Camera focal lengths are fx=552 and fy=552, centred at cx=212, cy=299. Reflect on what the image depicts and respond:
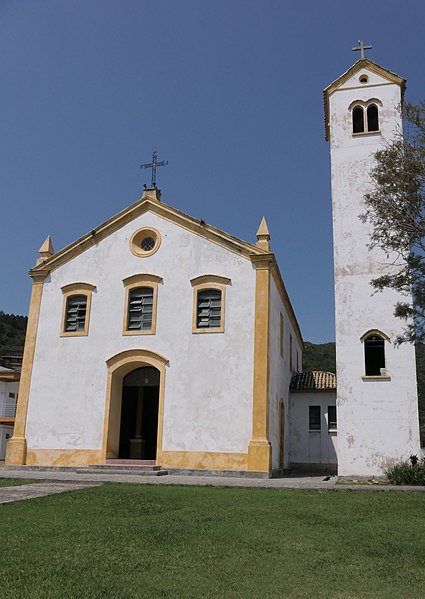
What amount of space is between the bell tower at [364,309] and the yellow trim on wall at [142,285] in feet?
22.7

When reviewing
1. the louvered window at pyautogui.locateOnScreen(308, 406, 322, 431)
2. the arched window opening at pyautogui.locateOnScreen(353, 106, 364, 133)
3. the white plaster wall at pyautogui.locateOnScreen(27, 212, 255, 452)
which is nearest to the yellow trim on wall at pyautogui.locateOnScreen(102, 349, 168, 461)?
the white plaster wall at pyautogui.locateOnScreen(27, 212, 255, 452)

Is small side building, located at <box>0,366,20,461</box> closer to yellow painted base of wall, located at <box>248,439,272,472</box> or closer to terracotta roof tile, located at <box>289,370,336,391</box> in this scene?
terracotta roof tile, located at <box>289,370,336,391</box>

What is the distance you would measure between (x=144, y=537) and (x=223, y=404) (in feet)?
40.8

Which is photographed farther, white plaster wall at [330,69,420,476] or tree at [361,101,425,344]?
white plaster wall at [330,69,420,476]

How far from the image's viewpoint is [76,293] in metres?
22.7

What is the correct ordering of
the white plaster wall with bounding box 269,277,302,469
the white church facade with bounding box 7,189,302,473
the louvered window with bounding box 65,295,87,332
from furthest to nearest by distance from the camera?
the louvered window with bounding box 65,295,87,332 < the white plaster wall with bounding box 269,277,302,469 < the white church facade with bounding box 7,189,302,473

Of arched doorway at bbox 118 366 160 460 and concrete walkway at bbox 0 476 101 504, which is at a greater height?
arched doorway at bbox 118 366 160 460

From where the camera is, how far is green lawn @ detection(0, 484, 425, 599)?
5367 millimetres

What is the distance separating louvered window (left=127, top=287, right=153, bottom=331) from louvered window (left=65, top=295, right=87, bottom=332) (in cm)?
205

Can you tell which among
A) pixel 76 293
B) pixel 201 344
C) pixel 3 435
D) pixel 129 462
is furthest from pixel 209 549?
pixel 3 435

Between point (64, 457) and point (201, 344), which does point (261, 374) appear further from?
point (64, 457)

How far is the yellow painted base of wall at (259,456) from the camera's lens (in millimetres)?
18603

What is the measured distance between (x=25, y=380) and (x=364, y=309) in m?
13.5

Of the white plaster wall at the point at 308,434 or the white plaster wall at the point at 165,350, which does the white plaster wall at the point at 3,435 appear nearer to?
the white plaster wall at the point at 165,350
